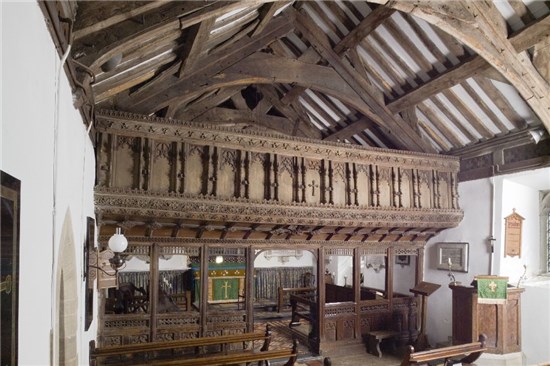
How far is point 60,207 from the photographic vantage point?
236 centimetres

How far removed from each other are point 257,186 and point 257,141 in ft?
2.46

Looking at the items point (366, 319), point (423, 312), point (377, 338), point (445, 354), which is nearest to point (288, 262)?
point (366, 319)

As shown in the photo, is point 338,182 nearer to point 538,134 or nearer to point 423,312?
point 423,312

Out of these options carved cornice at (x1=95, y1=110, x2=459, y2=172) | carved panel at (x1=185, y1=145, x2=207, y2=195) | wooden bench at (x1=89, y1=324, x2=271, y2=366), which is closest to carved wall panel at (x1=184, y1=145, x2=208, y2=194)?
carved panel at (x1=185, y1=145, x2=207, y2=195)

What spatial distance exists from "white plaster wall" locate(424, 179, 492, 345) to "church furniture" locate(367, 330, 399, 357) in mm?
1181

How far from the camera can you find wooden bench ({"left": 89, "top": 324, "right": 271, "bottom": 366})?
15.6 ft

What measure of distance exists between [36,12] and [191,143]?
439 centimetres

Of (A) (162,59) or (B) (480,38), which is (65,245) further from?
(B) (480,38)

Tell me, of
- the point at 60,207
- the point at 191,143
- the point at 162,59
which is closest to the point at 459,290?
the point at 191,143

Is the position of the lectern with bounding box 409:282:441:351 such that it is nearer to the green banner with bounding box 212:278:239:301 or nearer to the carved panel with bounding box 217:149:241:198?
the carved panel with bounding box 217:149:241:198

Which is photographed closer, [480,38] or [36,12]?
[36,12]

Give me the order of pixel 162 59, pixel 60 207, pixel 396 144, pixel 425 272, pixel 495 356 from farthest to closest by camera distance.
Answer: pixel 425 272 < pixel 396 144 < pixel 495 356 < pixel 162 59 < pixel 60 207

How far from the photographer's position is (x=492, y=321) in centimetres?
667

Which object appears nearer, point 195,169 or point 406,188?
point 195,169
